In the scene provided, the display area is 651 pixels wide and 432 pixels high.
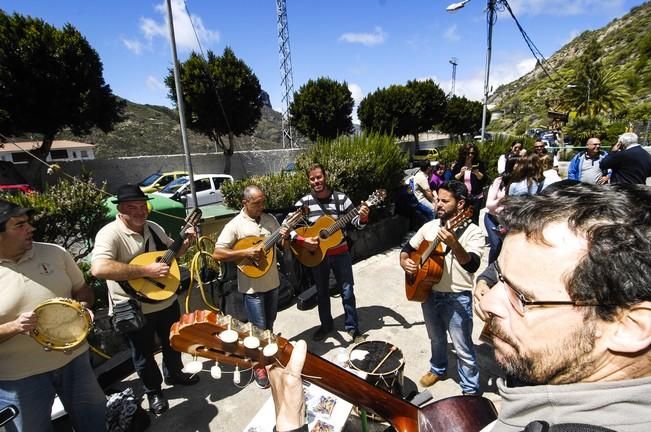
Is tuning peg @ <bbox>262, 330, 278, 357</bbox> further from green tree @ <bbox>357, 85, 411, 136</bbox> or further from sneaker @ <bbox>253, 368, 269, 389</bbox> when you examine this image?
green tree @ <bbox>357, 85, 411, 136</bbox>

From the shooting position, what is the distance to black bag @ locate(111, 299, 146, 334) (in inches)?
103

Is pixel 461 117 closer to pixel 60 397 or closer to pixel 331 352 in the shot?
pixel 331 352

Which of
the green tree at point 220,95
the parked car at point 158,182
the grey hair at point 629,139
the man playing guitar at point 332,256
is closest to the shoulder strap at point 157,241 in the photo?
the man playing guitar at point 332,256

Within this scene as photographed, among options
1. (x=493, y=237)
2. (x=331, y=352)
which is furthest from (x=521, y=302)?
(x=493, y=237)

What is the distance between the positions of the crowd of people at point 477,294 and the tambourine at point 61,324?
0.07 metres

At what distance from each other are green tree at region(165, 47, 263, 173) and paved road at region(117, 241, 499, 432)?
17.7 metres

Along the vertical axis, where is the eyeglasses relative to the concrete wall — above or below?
below

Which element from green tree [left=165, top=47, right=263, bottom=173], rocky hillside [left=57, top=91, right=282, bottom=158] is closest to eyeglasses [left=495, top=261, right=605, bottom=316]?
green tree [left=165, top=47, right=263, bottom=173]

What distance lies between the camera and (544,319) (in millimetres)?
860

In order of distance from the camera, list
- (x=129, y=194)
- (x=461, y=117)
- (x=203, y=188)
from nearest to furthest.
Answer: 1. (x=129, y=194)
2. (x=203, y=188)
3. (x=461, y=117)

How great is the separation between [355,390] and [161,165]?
1878 cm

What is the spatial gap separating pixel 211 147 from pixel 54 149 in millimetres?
22022

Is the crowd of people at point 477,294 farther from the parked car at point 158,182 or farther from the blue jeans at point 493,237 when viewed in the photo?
the parked car at point 158,182

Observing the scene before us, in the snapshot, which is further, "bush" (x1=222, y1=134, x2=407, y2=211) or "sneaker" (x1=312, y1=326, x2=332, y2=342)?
"bush" (x1=222, y1=134, x2=407, y2=211)
